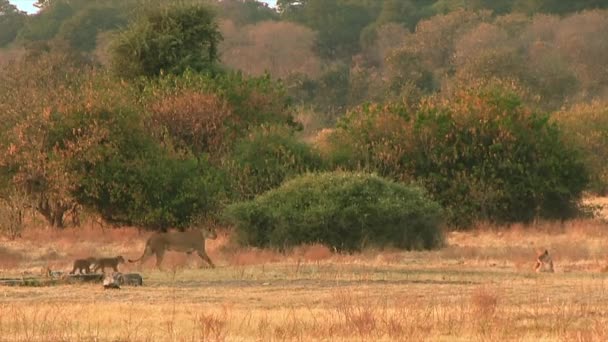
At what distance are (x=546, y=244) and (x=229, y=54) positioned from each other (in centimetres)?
8146

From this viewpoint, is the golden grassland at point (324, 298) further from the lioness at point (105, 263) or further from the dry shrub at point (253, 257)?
the lioness at point (105, 263)

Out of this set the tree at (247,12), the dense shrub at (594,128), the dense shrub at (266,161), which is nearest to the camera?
the dense shrub at (266,161)

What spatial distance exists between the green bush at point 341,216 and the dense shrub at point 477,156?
654 cm

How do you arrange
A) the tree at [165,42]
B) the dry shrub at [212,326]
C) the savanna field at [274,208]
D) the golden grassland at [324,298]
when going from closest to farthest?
1. the dry shrub at [212,326]
2. the golden grassland at [324,298]
3. the savanna field at [274,208]
4. the tree at [165,42]

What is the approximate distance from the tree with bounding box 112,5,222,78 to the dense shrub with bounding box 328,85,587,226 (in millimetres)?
7423

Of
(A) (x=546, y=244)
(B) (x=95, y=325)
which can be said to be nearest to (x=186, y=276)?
(B) (x=95, y=325)

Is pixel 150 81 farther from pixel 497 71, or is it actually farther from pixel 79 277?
pixel 497 71

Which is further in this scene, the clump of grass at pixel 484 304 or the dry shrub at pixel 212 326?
the clump of grass at pixel 484 304

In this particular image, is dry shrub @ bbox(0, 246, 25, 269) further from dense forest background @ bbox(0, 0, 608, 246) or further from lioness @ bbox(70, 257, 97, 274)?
dense forest background @ bbox(0, 0, 608, 246)

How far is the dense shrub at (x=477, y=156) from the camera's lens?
45594 millimetres

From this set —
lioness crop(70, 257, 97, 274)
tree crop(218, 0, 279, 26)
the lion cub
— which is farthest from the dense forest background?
tree crop(218, 0, 279, 26)

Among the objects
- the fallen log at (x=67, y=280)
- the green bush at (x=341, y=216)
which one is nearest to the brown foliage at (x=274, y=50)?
the green bush at (x=341, y=216)

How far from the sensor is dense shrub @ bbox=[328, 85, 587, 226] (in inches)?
1795

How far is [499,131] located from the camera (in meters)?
46.2
